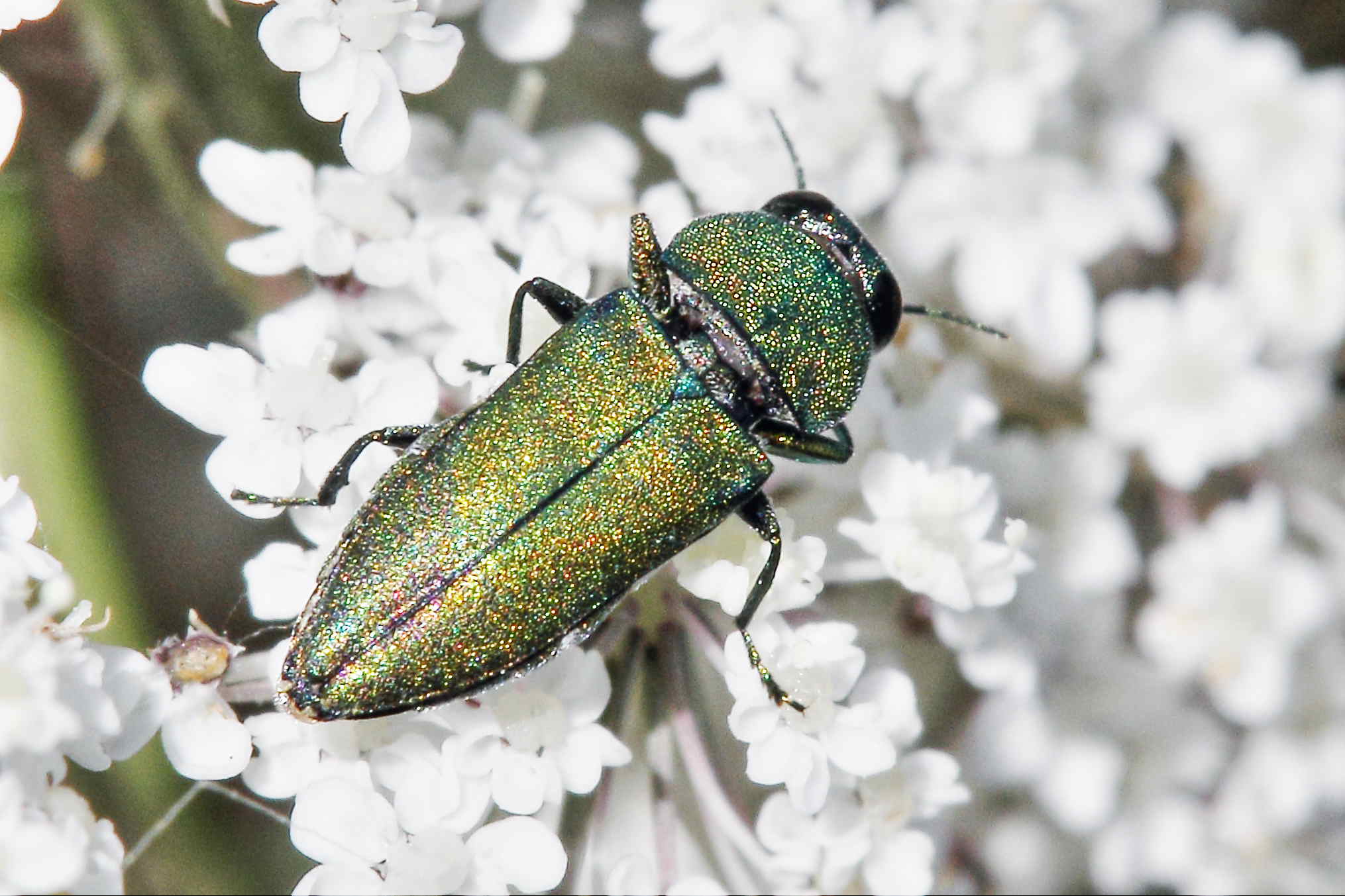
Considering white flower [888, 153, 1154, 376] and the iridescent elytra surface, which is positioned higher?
the iridescent elytra surface

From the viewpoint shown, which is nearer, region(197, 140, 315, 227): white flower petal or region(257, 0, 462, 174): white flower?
region(257, 0, 462, 174): white flower

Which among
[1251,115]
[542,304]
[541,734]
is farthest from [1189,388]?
[541,734]

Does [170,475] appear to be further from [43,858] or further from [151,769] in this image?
[43,858]

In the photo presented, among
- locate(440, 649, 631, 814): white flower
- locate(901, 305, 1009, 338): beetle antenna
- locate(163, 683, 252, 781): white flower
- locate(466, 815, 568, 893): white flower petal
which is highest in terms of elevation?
locate(901, 305, 1009, 338): beetle antenna

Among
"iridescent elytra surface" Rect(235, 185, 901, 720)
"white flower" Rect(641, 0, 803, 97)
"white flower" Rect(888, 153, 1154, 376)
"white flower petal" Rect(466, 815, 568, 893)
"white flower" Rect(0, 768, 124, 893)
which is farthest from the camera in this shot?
"white flower" Rect(888, 153, 1154, 376)

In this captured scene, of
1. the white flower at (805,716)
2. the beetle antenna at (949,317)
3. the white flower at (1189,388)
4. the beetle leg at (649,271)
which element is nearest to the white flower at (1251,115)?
→ the white flower at (1189,388)

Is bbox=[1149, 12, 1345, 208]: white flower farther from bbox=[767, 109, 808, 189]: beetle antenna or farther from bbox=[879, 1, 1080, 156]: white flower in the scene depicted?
bbox=[767, 109, 808, 189]: beetle antenna

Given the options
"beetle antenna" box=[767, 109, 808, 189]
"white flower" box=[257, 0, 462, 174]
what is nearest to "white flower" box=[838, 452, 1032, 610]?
"beetle antenna" box=[767, 109, 808, 189]

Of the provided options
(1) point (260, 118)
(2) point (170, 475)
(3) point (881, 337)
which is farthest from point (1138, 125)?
(2) point (170, 475)

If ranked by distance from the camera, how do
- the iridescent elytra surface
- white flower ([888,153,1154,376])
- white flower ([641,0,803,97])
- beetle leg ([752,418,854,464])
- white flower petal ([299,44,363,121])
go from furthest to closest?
1. white flower ([888,153,1154,376])
2. white flower ([641,0,803,97])
3. beetle leg ([752,418,854,464])
4. white flower petal ([299,44,363,121])
5. the iridescent elytra surface
